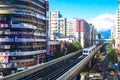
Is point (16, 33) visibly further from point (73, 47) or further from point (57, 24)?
point (57, 24)

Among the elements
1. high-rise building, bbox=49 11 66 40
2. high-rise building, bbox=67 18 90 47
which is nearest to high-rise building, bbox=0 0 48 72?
high-rise building, bbox=49 11 66 40

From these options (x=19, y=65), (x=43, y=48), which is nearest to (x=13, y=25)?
(x=19, y=65)

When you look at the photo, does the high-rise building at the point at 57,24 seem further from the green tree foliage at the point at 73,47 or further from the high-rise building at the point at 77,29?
the green tree foliage at the point at 73,47

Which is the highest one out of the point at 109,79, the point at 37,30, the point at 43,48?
the point at 37,30

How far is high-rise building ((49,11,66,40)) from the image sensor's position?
16300 centimetres

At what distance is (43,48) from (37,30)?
8.14 metres

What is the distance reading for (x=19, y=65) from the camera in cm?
6334

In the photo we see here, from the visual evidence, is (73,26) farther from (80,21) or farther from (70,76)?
(70,76)

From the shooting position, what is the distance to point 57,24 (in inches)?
6511

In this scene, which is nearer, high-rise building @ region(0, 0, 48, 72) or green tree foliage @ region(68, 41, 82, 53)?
high-rise building @ region(0, 0, 48, 72)

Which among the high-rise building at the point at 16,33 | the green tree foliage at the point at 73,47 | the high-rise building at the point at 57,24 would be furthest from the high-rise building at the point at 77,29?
the high-rise building at the point at 16,33

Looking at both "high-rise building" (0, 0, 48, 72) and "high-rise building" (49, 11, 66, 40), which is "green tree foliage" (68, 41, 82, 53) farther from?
"high-rise building" (0, 0, 48, 72)

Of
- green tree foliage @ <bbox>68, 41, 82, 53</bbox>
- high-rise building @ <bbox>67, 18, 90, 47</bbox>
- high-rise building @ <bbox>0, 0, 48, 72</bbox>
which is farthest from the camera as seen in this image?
high-rise building @ <bbox>67, 18, 90, 47</bbox>

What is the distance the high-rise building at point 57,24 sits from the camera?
16300 centimetres
